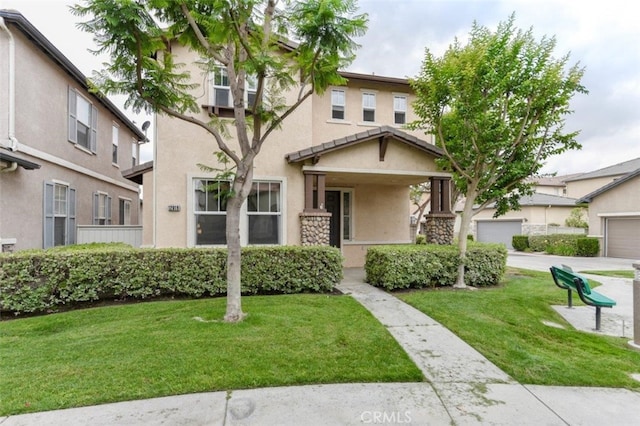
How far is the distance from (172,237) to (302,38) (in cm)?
631

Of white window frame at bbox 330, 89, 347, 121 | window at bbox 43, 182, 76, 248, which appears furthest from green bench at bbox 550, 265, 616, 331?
window at bbox 43, 182, 76, 248

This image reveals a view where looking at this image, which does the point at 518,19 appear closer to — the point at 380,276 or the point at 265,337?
the point at 380,276

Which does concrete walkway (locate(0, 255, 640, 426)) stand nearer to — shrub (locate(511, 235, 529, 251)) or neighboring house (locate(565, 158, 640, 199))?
shrub (locate(511, 235, 529, 251))

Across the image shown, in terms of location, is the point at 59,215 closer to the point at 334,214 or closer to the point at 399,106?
the point at 334,214

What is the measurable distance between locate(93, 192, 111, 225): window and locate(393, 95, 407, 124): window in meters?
12.3

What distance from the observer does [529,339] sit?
523 centimetres

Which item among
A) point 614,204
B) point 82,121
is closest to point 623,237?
point 614,204

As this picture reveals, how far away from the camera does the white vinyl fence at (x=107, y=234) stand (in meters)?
10.9

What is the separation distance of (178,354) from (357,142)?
289 inches

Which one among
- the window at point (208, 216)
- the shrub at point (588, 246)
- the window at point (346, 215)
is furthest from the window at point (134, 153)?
the shrub at point (588, 246)

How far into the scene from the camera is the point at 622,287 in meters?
9.71

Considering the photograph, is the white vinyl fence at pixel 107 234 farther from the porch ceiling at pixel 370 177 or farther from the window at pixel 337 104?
the window at pixel 337 104

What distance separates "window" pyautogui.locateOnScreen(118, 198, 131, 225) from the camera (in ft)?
52.6

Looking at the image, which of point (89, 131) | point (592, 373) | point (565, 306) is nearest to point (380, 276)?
point (565, 306)
